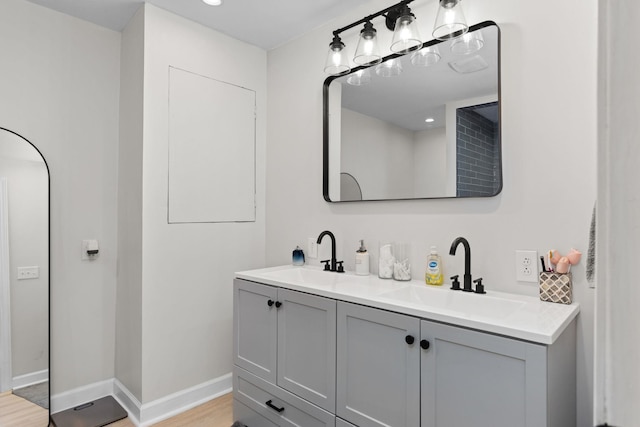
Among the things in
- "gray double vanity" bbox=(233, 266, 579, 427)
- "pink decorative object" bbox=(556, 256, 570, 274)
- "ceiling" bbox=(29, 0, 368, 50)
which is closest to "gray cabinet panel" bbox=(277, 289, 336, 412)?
"gray double vanity" bbox=(233, 266, 579, 427)

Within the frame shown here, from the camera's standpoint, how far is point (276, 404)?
6.24ft

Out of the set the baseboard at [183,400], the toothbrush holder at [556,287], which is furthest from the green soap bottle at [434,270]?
the baseboard at [183,400]

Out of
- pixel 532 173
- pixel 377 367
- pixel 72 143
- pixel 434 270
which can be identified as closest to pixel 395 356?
pixel 377 367

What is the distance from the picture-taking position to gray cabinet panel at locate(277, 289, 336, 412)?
1.66m

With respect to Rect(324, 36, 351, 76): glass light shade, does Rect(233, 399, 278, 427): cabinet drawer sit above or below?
below

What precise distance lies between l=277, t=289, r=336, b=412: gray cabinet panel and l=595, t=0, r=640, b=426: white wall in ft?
4.80

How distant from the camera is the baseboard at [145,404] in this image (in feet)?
7.36

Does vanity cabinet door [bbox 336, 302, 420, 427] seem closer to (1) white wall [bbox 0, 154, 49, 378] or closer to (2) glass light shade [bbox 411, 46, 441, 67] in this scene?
(2) glass light shade [bbox 411, 46, 441, 67]

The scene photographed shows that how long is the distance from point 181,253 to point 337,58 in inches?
62.5

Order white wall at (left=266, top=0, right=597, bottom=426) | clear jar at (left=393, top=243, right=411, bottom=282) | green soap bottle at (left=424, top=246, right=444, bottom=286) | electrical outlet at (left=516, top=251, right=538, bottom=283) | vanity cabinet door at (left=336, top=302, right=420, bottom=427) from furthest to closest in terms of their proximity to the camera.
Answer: clear jar at (left=393, top=243, right=411, bottom=282) → green soap bottle at (left=424, top=246, right=444, bottom=286) → electrical outlet at (left=516, top=251, right=538, bottom=283) → white wall at (left=266, top=0, right=597, bottom=426) → vanity cabinet door at (left=336, top=302, right=420, bottom=427)

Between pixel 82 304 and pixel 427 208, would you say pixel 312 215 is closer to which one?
pixel 427 208

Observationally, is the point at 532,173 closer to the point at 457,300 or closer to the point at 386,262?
the point at 457,300

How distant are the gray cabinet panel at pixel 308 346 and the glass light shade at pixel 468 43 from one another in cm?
137

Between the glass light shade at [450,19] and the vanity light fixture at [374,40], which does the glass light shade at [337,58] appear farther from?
the glass light shade at [450,19]
